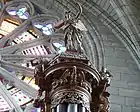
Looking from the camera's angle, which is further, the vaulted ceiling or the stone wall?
the vaulted ceiling

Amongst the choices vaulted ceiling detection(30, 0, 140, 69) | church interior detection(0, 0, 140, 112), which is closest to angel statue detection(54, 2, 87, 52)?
church interior detection(0, 0, 140, 112)

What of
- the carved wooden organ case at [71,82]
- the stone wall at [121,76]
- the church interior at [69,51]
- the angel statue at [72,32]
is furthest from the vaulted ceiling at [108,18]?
the carved wooden organ case at [71,82]

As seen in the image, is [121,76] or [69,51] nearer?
[69,51]

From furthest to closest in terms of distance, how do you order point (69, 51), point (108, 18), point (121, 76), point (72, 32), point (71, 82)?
point (108, 18), point (121, 76), point (72, 32), point (69, 51), point (71, 82)

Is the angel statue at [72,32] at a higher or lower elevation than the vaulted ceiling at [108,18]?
lower

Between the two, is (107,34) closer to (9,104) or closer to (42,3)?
(42,3)

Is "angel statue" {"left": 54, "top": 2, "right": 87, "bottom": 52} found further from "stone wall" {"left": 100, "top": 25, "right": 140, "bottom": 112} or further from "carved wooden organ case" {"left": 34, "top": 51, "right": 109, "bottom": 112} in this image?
"stone wall" {"left": 100, "top": 25, "right": 140, "bottom": 112}

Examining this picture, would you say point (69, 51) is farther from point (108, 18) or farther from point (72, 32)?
point (108, 18)

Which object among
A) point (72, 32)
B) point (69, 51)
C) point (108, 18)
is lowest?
point (69, 51)

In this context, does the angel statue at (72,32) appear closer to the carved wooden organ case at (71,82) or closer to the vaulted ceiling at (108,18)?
the carved wooden organ case at (71,82)

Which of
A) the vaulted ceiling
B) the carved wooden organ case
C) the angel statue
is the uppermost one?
the vaulted ceiling

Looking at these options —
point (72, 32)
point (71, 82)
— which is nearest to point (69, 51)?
point (72, 32)

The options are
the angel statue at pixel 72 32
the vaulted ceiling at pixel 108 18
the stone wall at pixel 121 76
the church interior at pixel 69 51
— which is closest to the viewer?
the church interior at pixel 69 51

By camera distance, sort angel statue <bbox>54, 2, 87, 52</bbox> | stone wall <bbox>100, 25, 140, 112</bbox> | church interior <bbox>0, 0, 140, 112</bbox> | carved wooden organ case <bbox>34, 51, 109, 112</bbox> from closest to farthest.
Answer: carved wooden organ case <bbox>34, 51, 109, 112</bbox>, church interior <bbox>0, 0, 140, 112</bbox>, angel statue <bbox>54, 2, 87, 52</bbox>, stone wall <bbox>100, 25, 140, 112</bbox>
